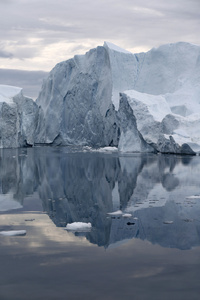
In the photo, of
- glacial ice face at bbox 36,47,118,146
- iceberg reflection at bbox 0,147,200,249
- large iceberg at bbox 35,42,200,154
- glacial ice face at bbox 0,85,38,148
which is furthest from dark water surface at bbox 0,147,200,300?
glacial ice face at bbox 36,47,118,146

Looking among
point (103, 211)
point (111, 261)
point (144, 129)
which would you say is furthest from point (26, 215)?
point (144, 129)

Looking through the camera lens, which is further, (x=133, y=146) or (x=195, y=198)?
(x=133, y=146)

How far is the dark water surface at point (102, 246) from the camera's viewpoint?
2.88m

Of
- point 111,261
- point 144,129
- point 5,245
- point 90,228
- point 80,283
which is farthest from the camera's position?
point 144,129

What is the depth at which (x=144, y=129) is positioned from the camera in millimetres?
22422

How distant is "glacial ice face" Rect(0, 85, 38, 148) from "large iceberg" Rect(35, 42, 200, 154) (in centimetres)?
323

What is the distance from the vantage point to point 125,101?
24047 mm

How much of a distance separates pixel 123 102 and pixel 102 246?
20.7 m

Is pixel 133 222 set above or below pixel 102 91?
below

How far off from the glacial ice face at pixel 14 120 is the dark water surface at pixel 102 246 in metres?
24.7

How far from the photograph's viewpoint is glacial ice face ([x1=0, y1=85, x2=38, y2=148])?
31.7 meters

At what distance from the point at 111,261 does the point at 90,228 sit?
4.11ft

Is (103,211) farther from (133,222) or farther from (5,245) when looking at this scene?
(5,245)

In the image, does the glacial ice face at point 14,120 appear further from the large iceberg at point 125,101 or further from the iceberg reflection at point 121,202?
the iceberg reflection at point 121,202
